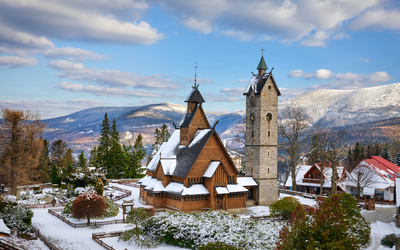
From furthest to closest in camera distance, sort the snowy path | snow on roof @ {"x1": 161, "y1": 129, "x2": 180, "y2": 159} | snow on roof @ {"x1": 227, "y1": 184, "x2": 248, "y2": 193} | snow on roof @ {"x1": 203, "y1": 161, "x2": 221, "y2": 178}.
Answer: snow on roof @ {"x1": 161, "y1": 129, "x2": 180, "y2": 159}
snow on roof @ {"x1": 227, "y1": 184, "x2": 248, "y2": 193}
snow on roof @ {"x1": 203, "y1": 161, "x2": 221, "y2": 178}
the snowy path

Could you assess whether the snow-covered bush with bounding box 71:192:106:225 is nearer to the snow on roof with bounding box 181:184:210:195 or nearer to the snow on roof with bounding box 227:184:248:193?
the snow on roof with bounding box 181:184:210:195

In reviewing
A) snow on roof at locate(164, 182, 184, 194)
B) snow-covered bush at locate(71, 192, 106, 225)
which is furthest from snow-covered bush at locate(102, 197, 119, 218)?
snow on roof at locate(164, 182, 184, 194)

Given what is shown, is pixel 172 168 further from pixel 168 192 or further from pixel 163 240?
pixel 163 240

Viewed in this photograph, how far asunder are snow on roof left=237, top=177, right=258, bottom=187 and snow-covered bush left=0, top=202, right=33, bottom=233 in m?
21.5

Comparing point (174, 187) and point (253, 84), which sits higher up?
point (253, 84)

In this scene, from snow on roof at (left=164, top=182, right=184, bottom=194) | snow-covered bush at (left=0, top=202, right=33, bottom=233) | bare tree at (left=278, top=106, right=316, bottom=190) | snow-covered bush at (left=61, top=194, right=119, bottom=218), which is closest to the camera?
snow-covered bush at (left=0, top=202, right=33, bottom=233)

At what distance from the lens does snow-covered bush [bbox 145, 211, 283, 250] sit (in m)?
20.4

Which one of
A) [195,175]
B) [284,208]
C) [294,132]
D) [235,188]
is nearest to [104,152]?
[195,175]

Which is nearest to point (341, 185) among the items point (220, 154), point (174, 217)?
point (220, 154)

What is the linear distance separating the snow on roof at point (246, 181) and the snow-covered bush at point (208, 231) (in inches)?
472

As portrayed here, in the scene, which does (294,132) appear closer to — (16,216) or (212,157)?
(212,157)

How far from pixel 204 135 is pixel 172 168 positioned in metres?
5.05

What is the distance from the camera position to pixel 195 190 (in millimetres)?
31641

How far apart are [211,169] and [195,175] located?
1.79 meters
